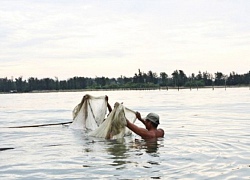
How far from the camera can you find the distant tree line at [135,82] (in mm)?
169875

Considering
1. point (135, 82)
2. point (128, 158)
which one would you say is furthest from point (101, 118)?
point (135, 82)

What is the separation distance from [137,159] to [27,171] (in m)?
2.38

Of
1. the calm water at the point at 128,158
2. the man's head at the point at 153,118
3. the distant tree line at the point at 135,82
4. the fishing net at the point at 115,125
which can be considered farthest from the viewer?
the distant tree line at the point at 135,82

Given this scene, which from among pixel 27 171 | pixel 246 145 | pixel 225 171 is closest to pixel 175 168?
pixel 225 171

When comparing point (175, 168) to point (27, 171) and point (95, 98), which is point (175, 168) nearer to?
point (27, 171)

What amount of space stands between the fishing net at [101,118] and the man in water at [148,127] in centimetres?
37

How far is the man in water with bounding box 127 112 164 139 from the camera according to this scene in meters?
10.9

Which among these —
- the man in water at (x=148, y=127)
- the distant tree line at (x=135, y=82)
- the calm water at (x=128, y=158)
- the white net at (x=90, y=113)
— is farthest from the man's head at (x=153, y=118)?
the distant tree line at (x=135, y=82)

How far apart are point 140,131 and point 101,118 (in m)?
3.38

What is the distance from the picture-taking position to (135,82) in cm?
17350

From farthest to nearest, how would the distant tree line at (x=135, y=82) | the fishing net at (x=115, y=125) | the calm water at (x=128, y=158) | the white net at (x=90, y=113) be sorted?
the distant tree line at (x=135, y=82) → the white net at (x=90, y=113) → the fishing net at (x=115, y=125) → the calm water at (x=128, y=158)

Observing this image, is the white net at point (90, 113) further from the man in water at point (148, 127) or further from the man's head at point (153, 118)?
the man's head at point (153, 118)

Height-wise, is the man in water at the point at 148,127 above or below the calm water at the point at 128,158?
above

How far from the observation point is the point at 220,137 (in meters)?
12.7
